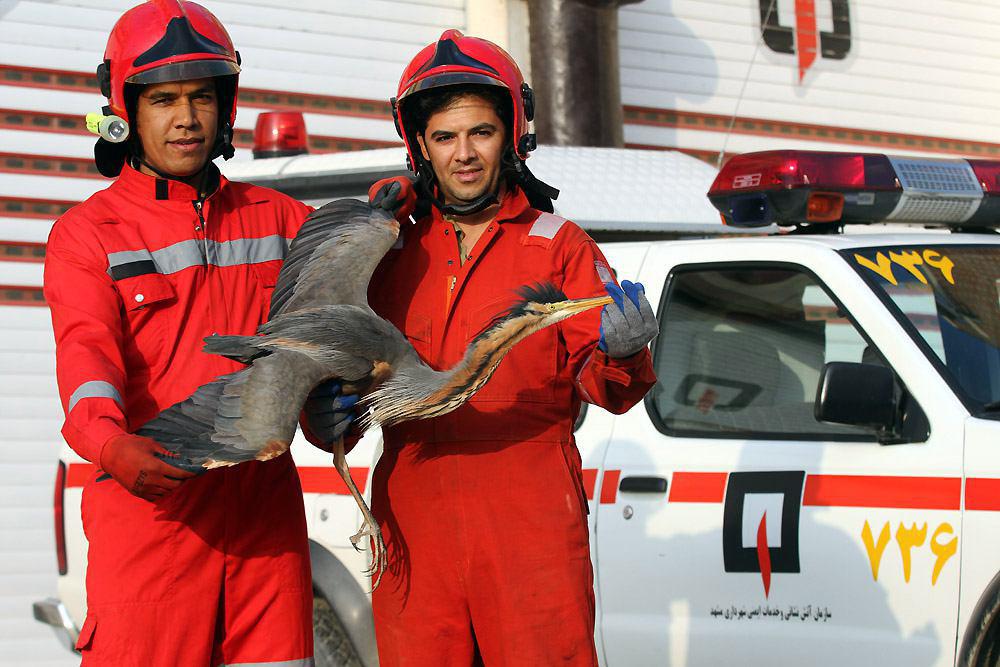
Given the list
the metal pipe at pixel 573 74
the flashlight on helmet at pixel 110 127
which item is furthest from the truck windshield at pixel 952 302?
the metal pipe at pixel 573 74

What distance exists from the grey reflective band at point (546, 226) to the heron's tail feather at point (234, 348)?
0.70 m

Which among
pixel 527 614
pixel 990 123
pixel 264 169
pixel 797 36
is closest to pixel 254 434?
pixel 527 614

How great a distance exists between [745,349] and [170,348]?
7.14ft

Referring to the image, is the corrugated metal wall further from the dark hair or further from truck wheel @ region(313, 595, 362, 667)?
the dark hair

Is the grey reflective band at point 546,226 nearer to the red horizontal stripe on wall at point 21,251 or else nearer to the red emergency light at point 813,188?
the red emergency light at point 813,188

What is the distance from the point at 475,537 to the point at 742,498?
1414 millimetres

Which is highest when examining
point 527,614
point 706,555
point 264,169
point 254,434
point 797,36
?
point 797,36

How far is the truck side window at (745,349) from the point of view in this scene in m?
4.34

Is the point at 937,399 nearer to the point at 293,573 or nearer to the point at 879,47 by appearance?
the point at 293,573

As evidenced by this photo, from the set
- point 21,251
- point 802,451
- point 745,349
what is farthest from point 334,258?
point 21,251

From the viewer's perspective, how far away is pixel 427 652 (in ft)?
9.74

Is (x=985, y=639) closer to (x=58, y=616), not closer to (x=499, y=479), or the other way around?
(x=499, y=479)

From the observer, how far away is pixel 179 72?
301 centimetres

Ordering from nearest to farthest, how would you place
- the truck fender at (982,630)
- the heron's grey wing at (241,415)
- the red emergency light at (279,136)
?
the heron's grey wing at (241,415)
the truck fender at (982,630)
the red emergency light at (279,136)
